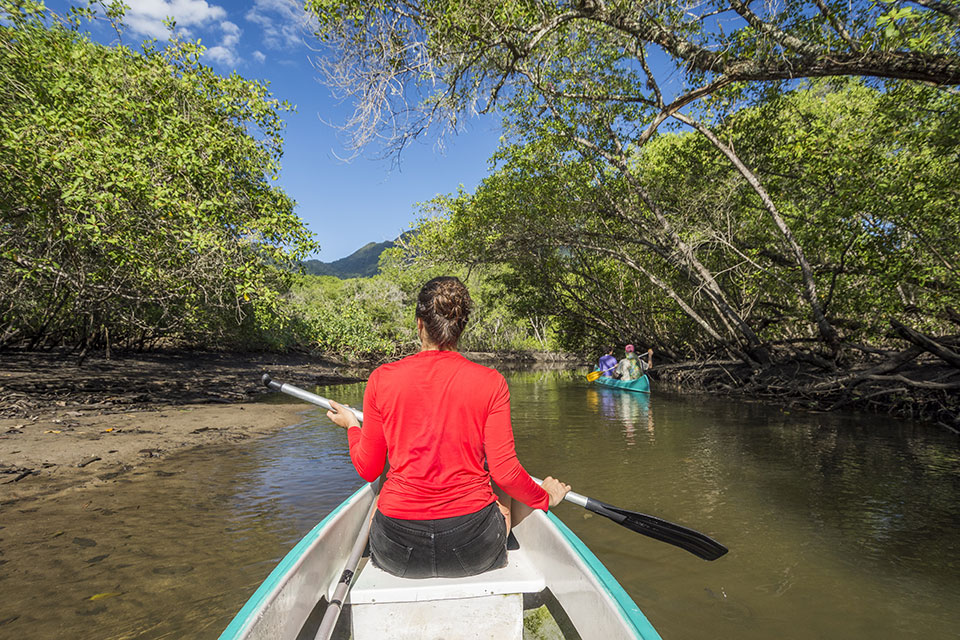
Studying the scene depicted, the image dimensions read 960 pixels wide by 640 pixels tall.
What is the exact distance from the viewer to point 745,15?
7.55m

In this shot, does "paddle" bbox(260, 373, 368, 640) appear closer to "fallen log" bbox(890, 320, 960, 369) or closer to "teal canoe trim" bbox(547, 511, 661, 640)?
"teal canoe trim" bbox(547, 511, 661, 640)

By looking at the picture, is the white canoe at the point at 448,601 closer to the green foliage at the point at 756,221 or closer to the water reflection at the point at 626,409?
the water reflection at the point at 626,409

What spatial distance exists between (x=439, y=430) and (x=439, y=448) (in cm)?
9

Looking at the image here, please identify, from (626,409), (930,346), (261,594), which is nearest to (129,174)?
(261,594)

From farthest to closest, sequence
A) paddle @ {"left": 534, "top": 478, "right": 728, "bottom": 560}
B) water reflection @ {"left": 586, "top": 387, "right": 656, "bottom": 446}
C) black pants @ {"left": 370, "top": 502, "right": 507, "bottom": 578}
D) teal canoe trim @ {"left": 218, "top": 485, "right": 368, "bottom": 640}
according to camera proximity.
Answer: water reflection @ {"left": 586, "top": 387, "right": 656, "bottom": 446}
paddle @ {"left": 534, "top": 478, "right": 728, "bottom": 560}
black pants @ {"left": 370, "top": 502, "right": 507, "bottom": 578}
teal canoe trim @ {"left": 218, "top": 485, "right": 368, "bottom": 640}

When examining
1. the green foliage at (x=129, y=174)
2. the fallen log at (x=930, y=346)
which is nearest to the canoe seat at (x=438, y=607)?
the green foliage at (x=129, y=174)

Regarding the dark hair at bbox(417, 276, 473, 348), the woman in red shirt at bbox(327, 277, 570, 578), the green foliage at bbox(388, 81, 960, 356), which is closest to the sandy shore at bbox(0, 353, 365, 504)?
the woman in red shirt at bbox(327, 277, 570, 578)

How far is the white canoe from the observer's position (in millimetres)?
2156

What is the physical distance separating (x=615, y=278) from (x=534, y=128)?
9042mm

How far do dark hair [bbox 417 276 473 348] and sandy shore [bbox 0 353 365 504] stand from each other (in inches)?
217

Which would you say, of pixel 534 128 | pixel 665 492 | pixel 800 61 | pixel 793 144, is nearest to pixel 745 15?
pixel 800 61

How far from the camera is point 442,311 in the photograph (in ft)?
7.76

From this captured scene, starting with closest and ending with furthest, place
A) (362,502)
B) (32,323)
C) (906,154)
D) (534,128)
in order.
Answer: (362,502)
(906,154)
(534,128)
(32,323)

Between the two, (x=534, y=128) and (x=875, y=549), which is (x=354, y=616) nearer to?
(x=875, y=549)
